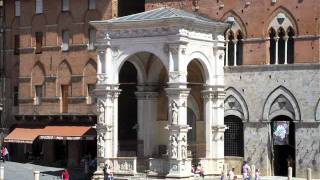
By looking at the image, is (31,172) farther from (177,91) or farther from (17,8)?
(177,91)

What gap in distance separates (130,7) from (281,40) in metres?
12.6

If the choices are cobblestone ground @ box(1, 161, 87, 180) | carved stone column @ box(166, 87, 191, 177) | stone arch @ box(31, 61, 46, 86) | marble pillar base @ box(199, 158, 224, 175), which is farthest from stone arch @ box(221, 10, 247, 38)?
stone arch @ box(31, 61, 46, 86)

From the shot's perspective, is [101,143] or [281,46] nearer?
[101,143]

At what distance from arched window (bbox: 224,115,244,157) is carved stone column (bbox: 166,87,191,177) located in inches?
203

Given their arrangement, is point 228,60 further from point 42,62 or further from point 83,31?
point 42,62

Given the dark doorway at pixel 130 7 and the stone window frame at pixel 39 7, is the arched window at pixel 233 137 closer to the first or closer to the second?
the dark doorway at pixel 130 7

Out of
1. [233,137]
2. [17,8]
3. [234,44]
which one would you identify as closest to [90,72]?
[17,8]

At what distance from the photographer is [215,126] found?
41.2 metres

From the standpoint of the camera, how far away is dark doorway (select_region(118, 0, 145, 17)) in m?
49.9

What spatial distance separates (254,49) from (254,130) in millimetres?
4436

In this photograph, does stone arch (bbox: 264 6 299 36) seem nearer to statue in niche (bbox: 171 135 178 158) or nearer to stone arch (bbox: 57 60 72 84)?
statue in niche (bbox: 171 135 178 158)

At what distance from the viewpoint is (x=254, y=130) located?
41844 mm

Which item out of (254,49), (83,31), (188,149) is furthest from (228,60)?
(83,31)

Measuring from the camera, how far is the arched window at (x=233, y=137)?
42.8 metres
